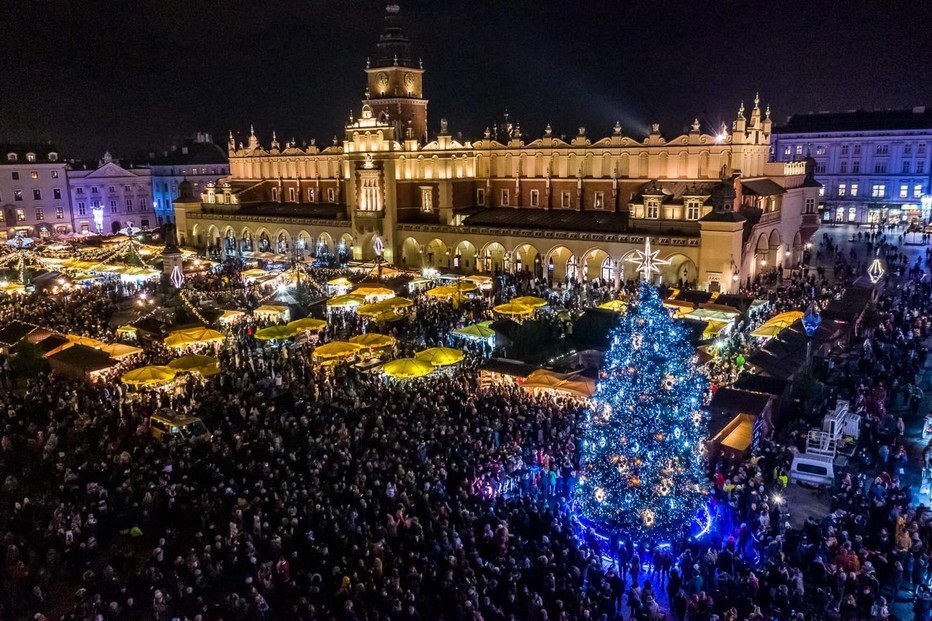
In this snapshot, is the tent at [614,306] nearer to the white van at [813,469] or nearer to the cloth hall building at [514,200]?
the cloth hall building at [514,200]

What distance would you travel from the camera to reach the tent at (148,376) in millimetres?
19734

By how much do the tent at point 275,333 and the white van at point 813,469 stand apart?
653 inches

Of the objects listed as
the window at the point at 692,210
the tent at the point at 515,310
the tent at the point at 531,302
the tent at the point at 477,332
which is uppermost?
the window at the point at 692,210

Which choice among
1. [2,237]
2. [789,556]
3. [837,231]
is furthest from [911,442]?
[2,237]

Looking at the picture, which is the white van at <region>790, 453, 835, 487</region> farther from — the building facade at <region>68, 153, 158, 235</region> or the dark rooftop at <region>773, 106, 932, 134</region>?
the building facade at <region>68, 153, 158, 235</region>

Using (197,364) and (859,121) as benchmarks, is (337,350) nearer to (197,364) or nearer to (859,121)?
(197,364)

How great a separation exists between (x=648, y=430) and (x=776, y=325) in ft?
46.5

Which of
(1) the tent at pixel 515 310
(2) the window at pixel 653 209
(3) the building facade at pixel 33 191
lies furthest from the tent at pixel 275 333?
(3) the building facade at pixel 33 191

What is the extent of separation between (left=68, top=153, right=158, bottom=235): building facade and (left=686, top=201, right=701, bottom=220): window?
163 ft

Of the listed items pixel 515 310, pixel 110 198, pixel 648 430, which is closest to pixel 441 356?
pixel 515 310

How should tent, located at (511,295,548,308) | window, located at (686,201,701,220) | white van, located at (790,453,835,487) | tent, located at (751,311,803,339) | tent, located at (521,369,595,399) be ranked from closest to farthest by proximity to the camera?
white van, located at (790,453,835,487) → tent, located at (521,369,595,399) → tent, located at (751,311,803,339) → tent, located at (511,295,548,308) → window, located at (686,201,701,220)

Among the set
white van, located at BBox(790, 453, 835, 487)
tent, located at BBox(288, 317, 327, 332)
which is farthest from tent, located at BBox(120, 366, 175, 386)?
white van, located at BBox(790, 453, 835, 487)

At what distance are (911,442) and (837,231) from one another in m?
44.1

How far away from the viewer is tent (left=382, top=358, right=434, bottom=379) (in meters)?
20.1
